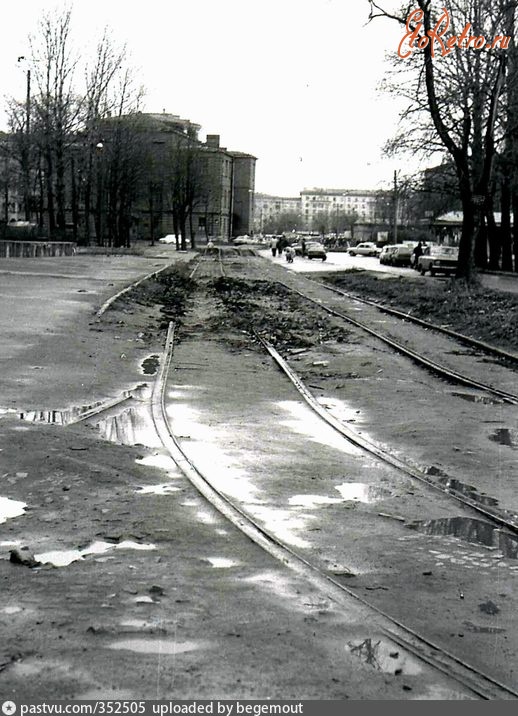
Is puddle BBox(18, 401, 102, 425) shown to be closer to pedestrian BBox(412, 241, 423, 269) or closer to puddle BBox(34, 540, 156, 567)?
puddle BBox(34, 540, 156, 567)

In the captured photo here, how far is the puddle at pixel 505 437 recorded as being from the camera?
9.34m

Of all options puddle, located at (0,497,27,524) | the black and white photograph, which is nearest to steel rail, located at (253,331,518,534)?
the black and white photograph

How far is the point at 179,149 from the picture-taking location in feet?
311

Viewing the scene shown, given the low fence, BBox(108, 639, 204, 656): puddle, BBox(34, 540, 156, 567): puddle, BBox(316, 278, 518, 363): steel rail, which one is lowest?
BBox(34, 540, 156, 567): puddle

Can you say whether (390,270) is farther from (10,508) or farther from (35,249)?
(10,508)

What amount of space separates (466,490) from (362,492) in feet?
2.77

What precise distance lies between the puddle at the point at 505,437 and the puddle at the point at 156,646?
222 inches

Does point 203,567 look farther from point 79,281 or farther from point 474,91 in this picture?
point 474,91

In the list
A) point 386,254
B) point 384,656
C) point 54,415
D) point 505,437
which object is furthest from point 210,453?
point 386,254

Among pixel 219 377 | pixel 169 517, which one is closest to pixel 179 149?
pixel 219 377

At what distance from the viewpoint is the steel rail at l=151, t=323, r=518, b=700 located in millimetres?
4062

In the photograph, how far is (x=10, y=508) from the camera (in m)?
6.47

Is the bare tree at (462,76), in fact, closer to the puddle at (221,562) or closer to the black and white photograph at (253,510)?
the black and white photograph at (253,510)

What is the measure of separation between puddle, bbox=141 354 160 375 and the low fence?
3476 centimetres
